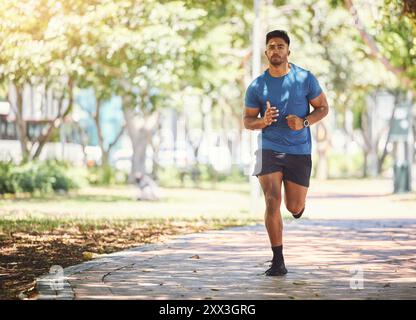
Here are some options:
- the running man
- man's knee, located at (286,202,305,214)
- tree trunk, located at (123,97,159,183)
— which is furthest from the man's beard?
tree trunk, located at (123,97,159,183)

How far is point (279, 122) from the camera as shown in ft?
30.8

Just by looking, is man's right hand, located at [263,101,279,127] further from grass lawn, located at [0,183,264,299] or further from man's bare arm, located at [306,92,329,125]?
grass lawn, located at [0,183,264,299]

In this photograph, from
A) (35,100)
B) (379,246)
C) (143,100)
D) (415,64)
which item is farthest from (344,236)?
(35,100)

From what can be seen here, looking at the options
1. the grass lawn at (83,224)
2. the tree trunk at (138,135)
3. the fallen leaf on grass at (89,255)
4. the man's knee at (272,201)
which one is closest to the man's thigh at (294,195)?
the man's knee at (272,201)

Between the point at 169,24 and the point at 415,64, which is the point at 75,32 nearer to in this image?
the point at 169,24

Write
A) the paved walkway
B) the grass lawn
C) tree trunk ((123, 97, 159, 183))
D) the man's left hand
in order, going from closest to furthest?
the paved walkway, the man's left hand, the grass lawn, tree trunk ((123, 97, 159, 183))

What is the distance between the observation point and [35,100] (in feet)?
201

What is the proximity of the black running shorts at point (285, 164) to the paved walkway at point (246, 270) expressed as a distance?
2.89ft

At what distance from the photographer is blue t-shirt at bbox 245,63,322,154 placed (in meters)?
9.34

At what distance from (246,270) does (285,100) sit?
1.73 m

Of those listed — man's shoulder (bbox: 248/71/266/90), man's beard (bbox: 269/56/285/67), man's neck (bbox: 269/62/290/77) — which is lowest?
man's shoulder (bbox: 248/71/266/90)

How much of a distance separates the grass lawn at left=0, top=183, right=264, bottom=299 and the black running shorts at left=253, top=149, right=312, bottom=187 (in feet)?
7.25

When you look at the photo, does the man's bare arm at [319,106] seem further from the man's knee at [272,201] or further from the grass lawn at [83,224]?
the grass lawn at [83,224]

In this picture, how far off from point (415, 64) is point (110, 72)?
9.68 metres
